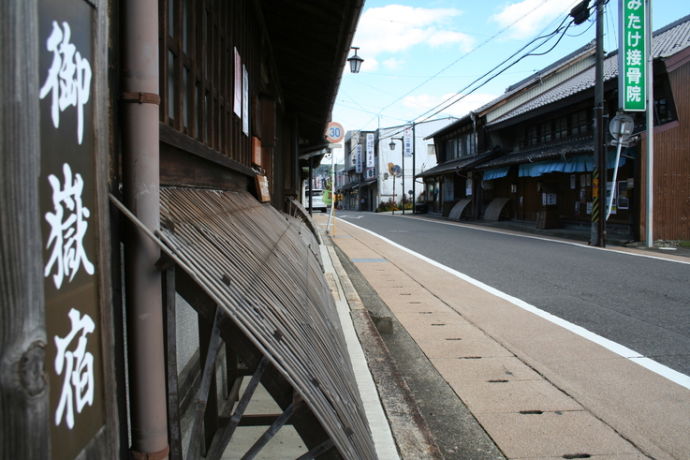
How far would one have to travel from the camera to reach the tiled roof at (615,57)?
19141mm

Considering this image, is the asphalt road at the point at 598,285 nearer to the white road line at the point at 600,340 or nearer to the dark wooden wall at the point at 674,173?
the white road line at the point at 600,340

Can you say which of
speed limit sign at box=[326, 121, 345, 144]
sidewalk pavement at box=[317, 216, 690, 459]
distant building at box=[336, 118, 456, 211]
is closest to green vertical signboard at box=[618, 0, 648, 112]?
speed limit sign at box=[326, 121, 345, 144]

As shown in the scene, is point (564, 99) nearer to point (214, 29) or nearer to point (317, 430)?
point (214, 29)

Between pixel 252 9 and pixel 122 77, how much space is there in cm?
419

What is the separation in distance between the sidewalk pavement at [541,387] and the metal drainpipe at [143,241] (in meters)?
2.08

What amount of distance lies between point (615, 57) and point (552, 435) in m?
25.8

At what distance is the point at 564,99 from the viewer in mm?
23016

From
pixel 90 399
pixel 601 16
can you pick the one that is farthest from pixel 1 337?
pixel 601 16

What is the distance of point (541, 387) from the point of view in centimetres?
484

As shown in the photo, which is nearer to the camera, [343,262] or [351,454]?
[351,454]

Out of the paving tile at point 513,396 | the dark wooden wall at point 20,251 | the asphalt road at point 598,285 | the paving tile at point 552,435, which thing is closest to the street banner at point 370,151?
the asphalt road at point 598,285

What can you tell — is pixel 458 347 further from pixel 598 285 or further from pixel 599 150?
pixel 599 150

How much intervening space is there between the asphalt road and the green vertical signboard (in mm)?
5164

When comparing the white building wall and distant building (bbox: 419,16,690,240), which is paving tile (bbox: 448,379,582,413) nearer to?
distant building (bbox: 419,16,690,240)
